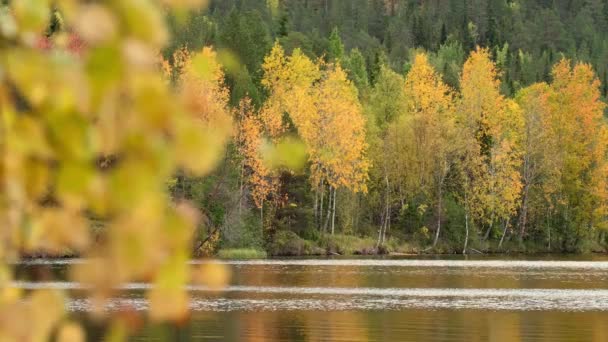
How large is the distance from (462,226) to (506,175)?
3.99 m

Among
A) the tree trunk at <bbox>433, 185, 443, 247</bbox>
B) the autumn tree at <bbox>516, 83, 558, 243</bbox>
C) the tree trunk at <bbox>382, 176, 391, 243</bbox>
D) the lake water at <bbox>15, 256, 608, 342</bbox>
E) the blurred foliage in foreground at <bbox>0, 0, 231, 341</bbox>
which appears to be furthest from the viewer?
the autumn tree at <bbox>516, 83, 558, 243</bbox>

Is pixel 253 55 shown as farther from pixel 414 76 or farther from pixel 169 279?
pixel 169 279

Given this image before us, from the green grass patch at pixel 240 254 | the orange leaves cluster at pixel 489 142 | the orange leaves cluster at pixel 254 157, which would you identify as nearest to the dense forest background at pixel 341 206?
the orange leaves cluster at pixel 254 157

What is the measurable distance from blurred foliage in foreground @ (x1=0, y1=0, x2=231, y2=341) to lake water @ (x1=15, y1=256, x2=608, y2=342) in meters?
18.0

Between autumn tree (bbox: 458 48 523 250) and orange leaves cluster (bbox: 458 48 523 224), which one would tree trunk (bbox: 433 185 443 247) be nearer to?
autumn tree (bbox: 458 48 523 250)

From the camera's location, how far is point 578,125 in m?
65.8

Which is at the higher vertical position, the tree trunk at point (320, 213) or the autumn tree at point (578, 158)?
the autumn tree at point (578, 158)

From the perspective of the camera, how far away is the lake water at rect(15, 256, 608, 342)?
21.4 m

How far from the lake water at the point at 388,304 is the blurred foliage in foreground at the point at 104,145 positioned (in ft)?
59.2

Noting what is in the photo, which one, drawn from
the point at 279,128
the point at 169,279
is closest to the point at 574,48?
the point at 279,128

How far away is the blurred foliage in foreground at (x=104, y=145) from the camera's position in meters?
1.96

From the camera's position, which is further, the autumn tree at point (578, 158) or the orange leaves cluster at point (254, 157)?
the autumn tree at point (578, 158)

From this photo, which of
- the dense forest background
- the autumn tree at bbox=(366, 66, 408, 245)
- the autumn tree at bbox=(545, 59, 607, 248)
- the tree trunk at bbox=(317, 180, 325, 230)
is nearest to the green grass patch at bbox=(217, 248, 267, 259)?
the dense forest background

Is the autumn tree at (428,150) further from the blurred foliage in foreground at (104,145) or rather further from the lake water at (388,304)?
the blurred foliage in foreground at (104,145)
